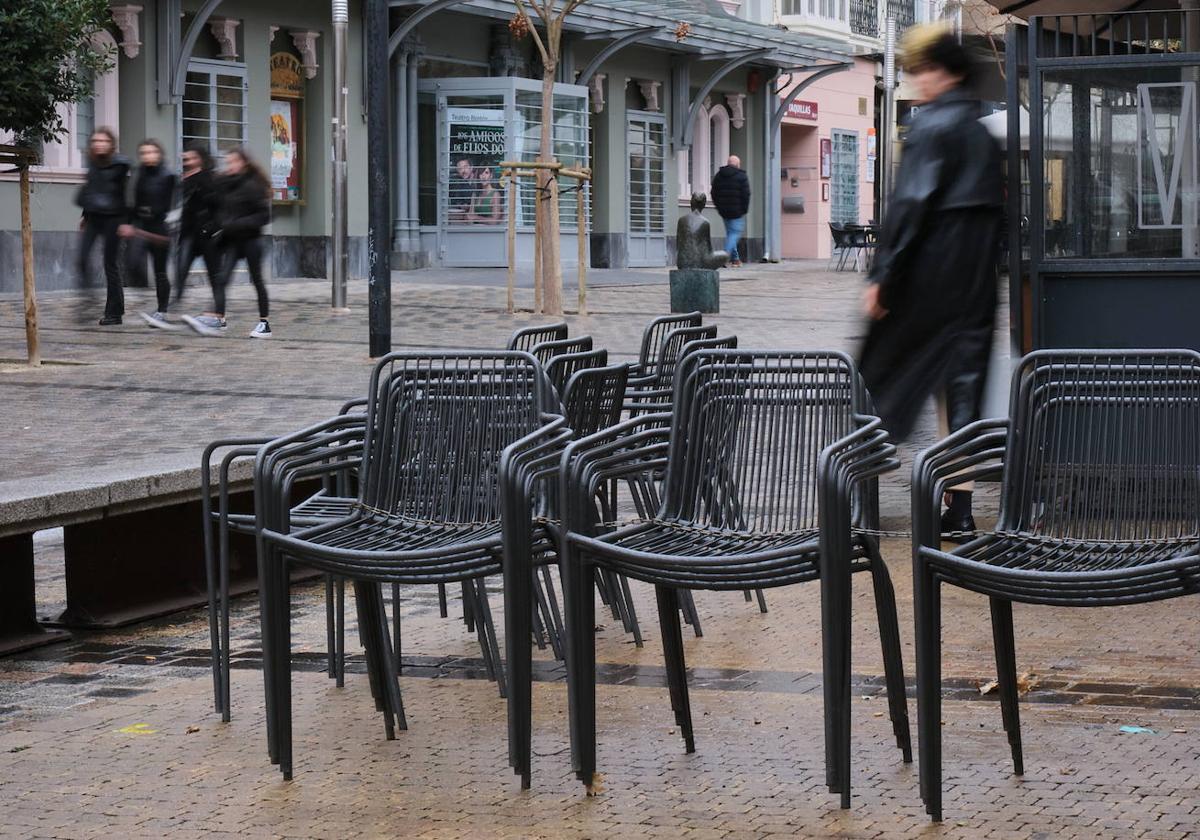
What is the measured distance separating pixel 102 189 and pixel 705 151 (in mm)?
21577

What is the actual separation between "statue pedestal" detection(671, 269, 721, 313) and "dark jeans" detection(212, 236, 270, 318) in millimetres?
5519

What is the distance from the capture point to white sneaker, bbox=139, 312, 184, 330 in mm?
19172

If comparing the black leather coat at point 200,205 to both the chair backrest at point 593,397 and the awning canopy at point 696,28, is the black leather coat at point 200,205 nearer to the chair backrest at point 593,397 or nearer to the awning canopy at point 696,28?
the awning canopy at point 696,28

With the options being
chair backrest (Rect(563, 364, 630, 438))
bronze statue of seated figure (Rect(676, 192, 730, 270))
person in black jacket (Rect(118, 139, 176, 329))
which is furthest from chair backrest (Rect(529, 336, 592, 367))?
bronze statue of seated figure (Rect(676, 192, 730, 270))

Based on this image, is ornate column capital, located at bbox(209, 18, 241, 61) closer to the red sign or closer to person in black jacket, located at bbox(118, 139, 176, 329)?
person in black jacket, located at bbox(118, 139, 176, 329)

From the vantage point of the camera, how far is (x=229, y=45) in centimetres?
2592

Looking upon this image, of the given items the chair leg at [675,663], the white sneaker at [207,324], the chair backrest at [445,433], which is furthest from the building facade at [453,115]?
the chair leg at [675,663]

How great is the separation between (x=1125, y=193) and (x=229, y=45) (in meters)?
A: 19.2

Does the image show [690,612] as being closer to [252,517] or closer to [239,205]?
[252,517]

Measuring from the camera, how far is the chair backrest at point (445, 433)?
17.0 feet

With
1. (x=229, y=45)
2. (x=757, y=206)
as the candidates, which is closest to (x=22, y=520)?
(x=229, y=45)

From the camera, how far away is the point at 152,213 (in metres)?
19.0

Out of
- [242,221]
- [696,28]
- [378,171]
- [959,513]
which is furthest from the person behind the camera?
[696,28]

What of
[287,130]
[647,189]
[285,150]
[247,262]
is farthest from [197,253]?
[647,189]
